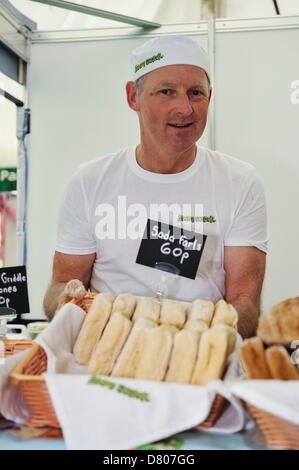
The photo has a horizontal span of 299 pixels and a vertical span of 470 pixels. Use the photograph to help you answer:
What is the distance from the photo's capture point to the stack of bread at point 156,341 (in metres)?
0.91

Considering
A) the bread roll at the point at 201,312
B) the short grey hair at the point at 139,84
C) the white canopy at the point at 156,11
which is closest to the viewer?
the bread roll at the point at 201,312

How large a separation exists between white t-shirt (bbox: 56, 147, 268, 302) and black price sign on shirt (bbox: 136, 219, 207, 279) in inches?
11.2

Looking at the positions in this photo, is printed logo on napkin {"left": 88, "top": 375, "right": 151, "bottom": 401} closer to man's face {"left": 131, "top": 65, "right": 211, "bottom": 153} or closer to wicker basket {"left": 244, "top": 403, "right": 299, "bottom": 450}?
wicker basket {"left": 244, "top": 403, "right": 299, "bottom": 450}

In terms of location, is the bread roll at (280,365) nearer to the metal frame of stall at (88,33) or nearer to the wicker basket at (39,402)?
the wicker basket at (39,402)

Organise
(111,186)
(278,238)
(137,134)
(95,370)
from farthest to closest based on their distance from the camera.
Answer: (137,134) < (278,238) < (111,186) < (95,370)

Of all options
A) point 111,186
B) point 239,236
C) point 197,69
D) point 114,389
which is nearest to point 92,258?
point 111,186

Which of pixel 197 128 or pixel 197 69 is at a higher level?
pixel 197 69

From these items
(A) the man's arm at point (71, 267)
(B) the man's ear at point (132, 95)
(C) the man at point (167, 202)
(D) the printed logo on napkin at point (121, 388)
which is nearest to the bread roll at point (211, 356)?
(D) the printed logo on napkin at point (121, 388)

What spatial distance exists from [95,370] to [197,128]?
1116 millimetres

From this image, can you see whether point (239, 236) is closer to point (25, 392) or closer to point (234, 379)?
point (234, 379)

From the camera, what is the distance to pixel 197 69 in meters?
1.82

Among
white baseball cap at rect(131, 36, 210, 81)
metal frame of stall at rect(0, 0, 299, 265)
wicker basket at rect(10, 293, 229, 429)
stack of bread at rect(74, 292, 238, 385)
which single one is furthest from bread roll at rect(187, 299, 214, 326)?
metal frame of stall at rect(0, 0, 299, 265)

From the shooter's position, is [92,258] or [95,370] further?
[92,258]
